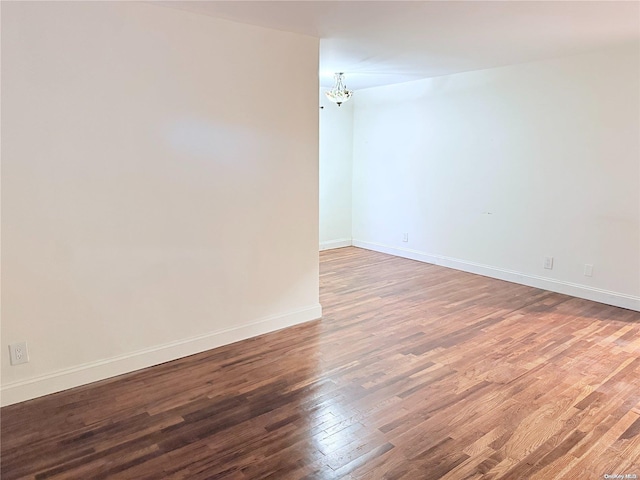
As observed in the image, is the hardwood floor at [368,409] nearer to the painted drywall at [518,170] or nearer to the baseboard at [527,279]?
the baseboard at [527,279]

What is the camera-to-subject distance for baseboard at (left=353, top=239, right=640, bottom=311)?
4136 millimetres

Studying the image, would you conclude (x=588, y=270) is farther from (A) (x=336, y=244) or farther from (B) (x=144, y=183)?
(B) (x=144, y=183)

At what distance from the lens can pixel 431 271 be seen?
5395mm

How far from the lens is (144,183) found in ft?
9.25

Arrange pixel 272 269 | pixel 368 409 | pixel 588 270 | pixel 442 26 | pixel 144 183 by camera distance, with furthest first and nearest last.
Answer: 1. pixel 588 270
2. pixel 272 269
3. pixel 442 26
4. pixel 144 183
5. pixel 368 409

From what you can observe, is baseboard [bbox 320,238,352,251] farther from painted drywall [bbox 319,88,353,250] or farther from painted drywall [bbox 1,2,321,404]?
painted drywall [bbox 1,2,321,404]

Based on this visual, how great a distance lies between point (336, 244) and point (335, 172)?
1062mm

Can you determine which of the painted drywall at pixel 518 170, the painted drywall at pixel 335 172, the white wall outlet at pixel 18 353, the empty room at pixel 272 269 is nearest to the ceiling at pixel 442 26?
the empty room at pixel 272 269

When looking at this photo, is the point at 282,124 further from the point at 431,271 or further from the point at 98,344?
the point at 431,271

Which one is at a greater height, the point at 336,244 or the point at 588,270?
the point at 588,270

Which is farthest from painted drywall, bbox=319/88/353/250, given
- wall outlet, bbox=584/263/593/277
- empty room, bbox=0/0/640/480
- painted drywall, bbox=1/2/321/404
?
wall outlet, bbox=584/263/593/277

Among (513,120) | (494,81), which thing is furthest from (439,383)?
(494,81)

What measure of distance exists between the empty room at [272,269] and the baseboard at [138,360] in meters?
0.01

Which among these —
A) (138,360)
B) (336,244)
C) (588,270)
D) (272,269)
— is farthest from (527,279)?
(138,360)
